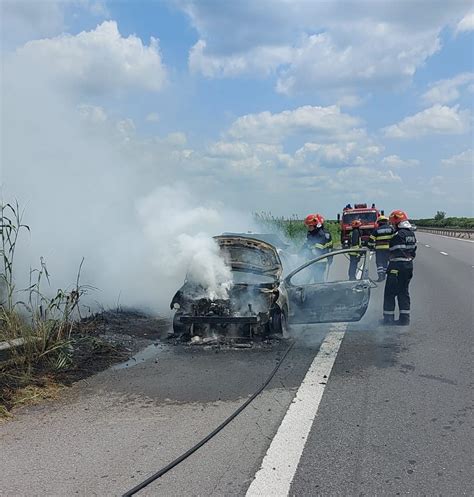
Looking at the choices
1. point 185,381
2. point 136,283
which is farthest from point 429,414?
point 136,283

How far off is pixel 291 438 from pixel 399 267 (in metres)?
5.68

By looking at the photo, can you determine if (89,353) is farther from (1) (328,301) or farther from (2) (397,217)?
(2) (397,217)

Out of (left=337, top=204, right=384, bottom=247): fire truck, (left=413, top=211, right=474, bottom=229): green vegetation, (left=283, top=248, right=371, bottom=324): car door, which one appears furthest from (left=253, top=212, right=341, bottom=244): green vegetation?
(left=413, top=211, right=474, bottom=229): green vegetation

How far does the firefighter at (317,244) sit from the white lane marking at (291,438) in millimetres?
4946

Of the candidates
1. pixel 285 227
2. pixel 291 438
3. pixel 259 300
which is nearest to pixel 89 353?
pixel 259 300

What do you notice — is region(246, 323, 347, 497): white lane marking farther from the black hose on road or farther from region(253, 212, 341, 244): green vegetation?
region(253, 212, 341, 244): green vegetation

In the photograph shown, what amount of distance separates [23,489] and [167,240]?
5.70m

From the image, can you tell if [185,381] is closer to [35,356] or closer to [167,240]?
[35,356]

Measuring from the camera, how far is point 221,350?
276 inches

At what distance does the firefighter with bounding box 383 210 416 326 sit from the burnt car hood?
79.3 inches

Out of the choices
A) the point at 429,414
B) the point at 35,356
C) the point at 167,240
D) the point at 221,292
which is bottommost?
the point at 429,414

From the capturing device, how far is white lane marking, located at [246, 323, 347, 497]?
3.26 m

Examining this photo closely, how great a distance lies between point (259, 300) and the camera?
7457 millimetres

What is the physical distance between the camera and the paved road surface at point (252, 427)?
3357 mm
